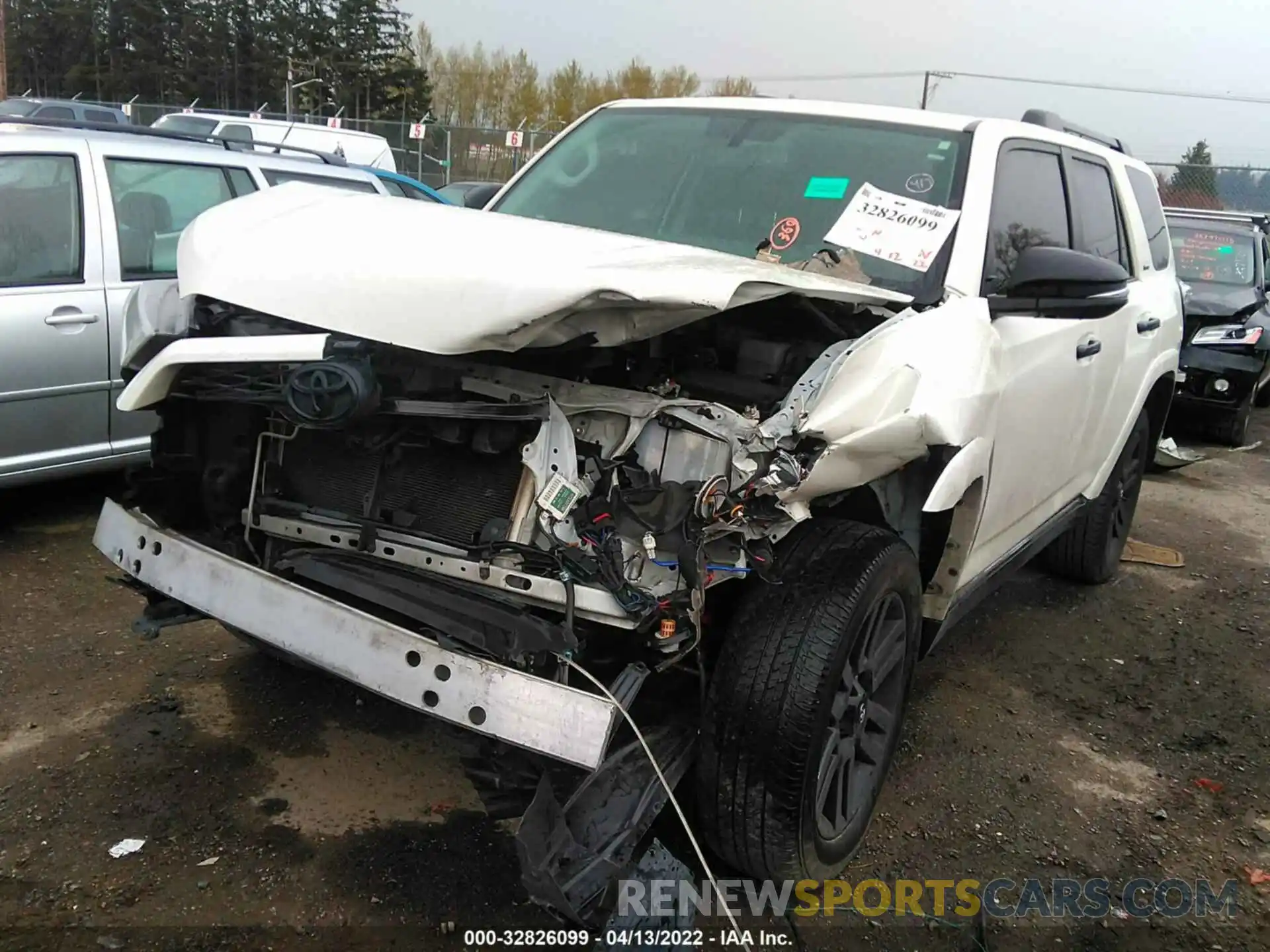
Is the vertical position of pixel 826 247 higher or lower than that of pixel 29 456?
higher

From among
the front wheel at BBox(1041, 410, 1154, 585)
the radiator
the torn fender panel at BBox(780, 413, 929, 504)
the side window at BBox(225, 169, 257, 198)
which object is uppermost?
the side window at BBox(225, 169, 257, 198)

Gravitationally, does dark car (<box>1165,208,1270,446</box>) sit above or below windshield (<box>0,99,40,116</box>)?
below

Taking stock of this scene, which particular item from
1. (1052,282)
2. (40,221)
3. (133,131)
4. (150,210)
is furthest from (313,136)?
(1052,282)

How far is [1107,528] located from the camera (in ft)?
15.9

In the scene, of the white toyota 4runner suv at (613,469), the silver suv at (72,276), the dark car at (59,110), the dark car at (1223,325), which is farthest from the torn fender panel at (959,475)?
the dark car at (59,110)

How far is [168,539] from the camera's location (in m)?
2.48

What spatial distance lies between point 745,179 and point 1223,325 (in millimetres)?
6909

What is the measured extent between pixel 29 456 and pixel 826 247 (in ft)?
11.4

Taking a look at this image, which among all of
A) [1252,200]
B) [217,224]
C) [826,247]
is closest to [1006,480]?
[826,247]

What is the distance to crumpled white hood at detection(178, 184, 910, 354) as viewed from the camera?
6.48 feet

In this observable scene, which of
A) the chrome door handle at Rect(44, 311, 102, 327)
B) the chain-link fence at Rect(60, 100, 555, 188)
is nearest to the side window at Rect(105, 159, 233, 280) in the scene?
the chrome door handle at Rect(44, 311, 102, 327)

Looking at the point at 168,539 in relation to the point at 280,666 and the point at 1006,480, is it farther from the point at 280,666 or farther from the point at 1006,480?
the point at 1006,480

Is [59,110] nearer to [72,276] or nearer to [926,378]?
[72,276]

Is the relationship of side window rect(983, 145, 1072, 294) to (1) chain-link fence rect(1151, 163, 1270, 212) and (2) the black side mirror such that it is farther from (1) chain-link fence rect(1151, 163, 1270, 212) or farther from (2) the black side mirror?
(1) chain-link fence rect(1151, 163, 1270, 212)
